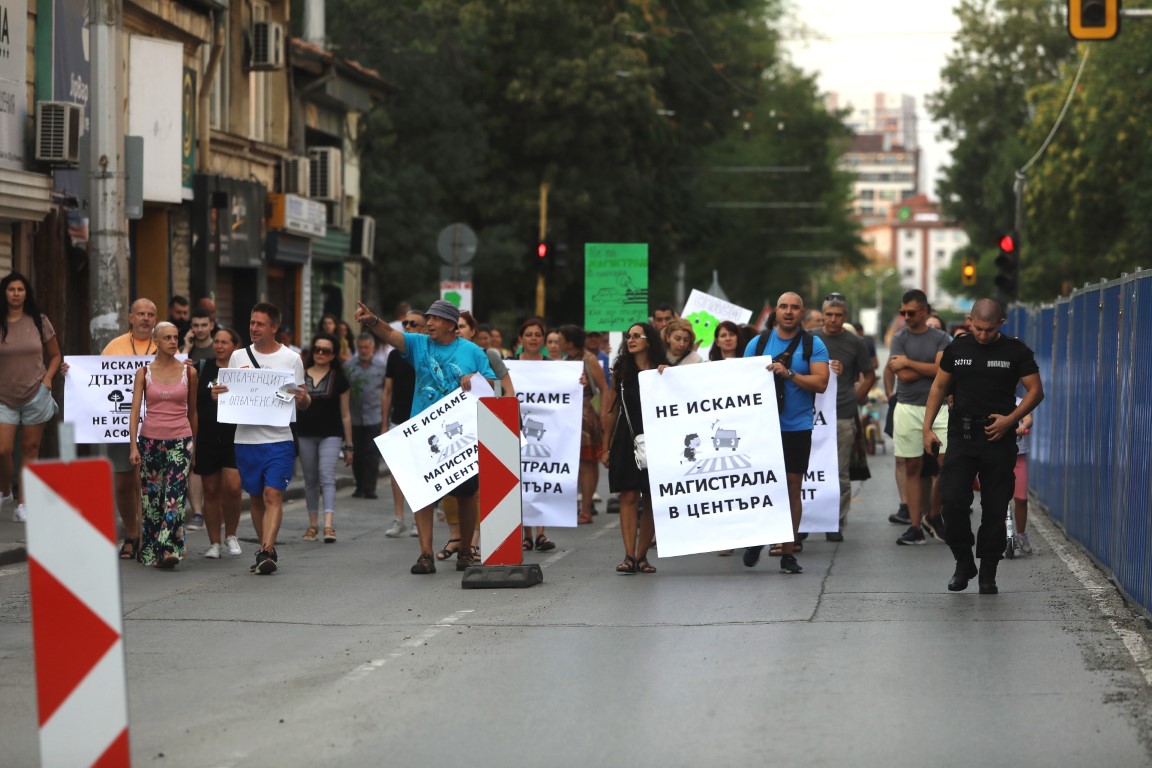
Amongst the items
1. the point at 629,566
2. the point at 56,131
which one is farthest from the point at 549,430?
the point at 56,131

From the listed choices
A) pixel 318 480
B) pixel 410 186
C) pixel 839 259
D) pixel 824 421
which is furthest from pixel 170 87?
pixel 839 259

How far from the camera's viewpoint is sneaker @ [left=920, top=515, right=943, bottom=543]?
15445 mm

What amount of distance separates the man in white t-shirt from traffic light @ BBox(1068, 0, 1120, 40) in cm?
674

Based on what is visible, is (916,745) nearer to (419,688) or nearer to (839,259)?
(419,688)

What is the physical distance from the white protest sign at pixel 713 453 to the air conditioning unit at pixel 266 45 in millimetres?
18530

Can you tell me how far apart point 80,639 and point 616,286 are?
17670 mm

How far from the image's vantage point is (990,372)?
38.4 feet

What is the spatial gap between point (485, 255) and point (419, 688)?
3559 cm

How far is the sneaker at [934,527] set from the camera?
15.4 meters

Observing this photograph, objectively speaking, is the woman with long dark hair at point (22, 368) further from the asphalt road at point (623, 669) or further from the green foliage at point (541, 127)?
the green foliage at point (541, 127)

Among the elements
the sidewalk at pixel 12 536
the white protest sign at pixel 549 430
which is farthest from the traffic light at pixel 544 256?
the white protest sign at pixel 549 430

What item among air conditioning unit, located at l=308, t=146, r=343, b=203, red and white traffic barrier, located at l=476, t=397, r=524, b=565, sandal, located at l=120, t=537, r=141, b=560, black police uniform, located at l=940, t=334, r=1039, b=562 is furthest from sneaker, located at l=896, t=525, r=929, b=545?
air conditioning unit, located at l=308, t=146, r=343, b=203

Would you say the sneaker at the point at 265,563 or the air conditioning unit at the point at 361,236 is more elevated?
the air conditioning unit at the point at 361,236

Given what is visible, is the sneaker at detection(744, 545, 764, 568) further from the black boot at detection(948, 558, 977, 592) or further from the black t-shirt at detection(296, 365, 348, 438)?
the black t-shirt at detection(296, 365, 348, 438)
